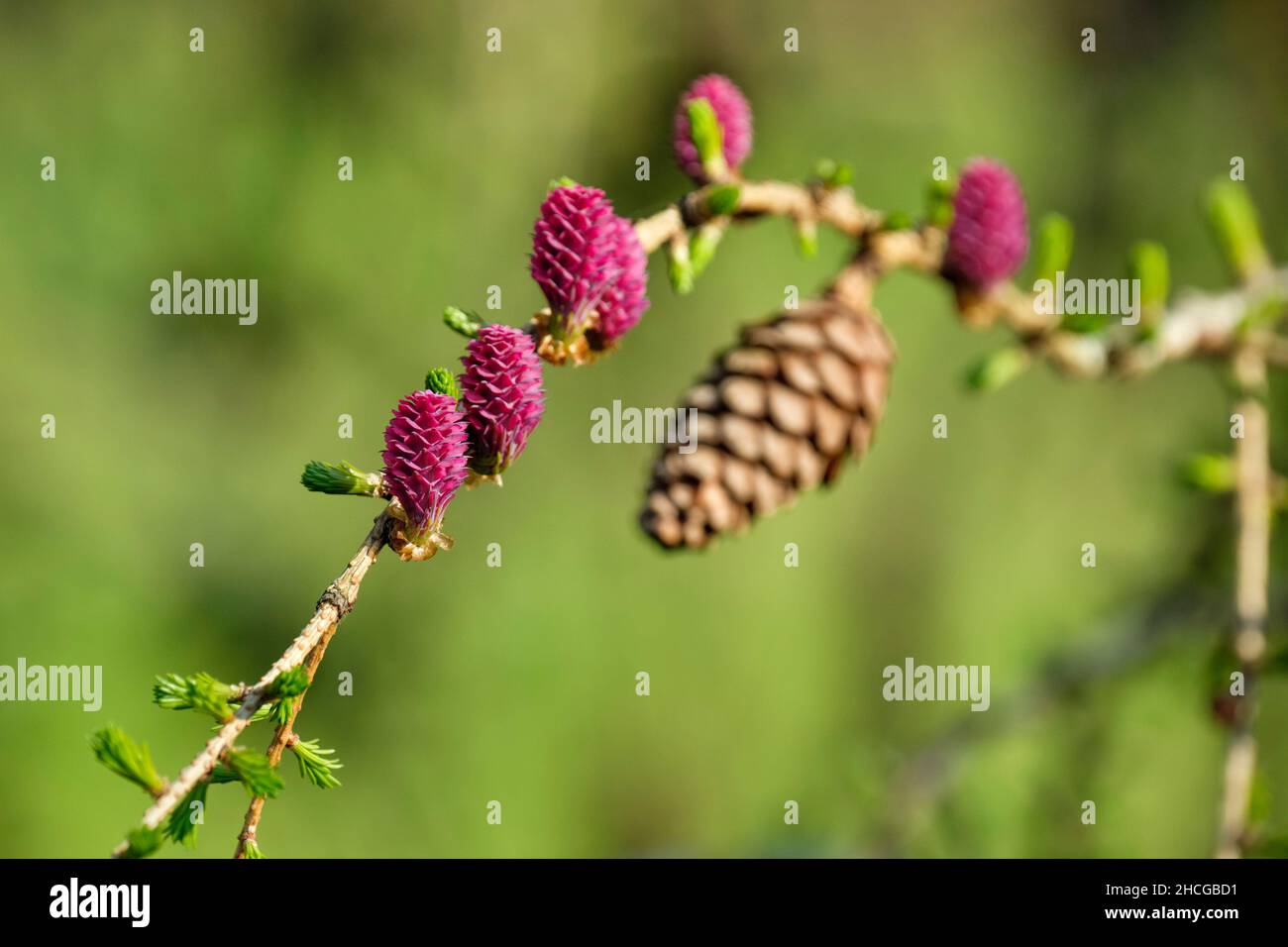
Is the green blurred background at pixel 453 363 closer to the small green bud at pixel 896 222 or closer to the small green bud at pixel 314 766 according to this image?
the small green bud at pixel 896 222

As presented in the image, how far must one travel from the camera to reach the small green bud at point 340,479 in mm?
523

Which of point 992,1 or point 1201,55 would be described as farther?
→ point 992,1

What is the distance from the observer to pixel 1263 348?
0.92m

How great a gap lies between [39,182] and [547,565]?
4.21 feet

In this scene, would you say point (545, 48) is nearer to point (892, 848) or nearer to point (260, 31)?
point (260, 31)

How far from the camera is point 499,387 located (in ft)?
1.67

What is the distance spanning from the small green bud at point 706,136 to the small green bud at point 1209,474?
50cm

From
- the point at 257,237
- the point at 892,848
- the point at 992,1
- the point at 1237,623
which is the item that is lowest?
the point at 892,848

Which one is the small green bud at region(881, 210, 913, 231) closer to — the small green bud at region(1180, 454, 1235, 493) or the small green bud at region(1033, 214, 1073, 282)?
the small green bud at region(1033, 214, 1073, 282)

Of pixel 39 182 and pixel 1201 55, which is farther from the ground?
pixel 1201 55

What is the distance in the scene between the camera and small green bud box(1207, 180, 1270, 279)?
3.15 feet

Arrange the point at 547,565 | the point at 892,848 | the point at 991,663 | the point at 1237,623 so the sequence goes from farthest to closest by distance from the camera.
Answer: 1. the point at 547,565
2. the point at 991,663
3. the point at 892,848
4. the point at 1237,623

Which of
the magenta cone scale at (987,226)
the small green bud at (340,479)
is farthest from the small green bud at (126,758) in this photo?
the magenta cone scale at (987,226)
